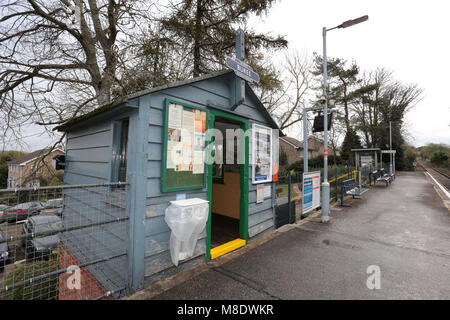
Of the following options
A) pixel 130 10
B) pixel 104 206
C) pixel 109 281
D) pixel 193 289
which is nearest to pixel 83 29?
pixel 130 10

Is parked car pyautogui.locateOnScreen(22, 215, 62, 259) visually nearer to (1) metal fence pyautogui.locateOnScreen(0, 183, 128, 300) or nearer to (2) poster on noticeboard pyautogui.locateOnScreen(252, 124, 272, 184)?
(1) metal fence pyautogui.locateOnScreen(0, 183, 128, 300)

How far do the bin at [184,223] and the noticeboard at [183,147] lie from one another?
323 millimetres

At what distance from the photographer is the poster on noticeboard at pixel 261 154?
483cm

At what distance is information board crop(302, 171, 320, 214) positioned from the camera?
627cm

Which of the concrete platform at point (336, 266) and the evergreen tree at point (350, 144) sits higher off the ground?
the evergreen tree at point (350, 144)

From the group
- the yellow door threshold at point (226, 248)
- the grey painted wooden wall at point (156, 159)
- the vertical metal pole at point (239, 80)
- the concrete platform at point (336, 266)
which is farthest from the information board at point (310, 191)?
Answer: the vertical metal pole at point (239, 80)

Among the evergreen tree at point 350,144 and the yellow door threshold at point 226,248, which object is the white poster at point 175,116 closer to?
the yellow door threshold at point 226,248

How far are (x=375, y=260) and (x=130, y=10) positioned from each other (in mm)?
8475

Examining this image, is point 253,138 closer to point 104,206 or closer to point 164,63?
point 104,206

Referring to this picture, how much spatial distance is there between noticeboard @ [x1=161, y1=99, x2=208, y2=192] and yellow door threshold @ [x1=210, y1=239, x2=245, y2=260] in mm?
1301

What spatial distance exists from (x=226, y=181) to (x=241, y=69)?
349cm

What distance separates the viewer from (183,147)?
131 inches

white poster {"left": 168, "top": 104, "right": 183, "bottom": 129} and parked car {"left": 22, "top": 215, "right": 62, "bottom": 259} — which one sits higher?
white poster {"left": 168, "top": 104, "right": 183, "bottom": 129}

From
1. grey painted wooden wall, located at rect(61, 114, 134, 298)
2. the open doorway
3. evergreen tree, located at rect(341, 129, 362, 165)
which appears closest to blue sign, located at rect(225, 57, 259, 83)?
the open doorway
